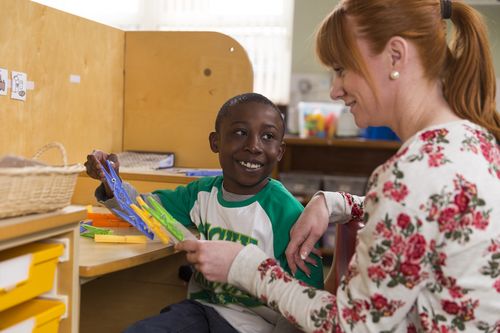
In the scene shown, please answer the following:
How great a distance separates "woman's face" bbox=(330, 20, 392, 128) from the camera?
0.98 m

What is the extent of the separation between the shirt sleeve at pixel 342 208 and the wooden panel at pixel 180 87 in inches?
34.6

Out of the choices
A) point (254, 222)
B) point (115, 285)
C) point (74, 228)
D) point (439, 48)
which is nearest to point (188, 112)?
point (115, 285)

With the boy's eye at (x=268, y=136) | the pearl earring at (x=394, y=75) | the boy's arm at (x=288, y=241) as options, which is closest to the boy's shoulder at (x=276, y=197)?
the boy's arm at (x=288, y=241)

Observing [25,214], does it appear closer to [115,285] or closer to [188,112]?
[115,285]

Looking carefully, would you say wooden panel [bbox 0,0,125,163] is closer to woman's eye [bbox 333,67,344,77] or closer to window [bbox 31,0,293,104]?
woman's eye [bbox 333,67,344,77]

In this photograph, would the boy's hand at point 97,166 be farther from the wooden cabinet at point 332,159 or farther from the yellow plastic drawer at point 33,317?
the wooden cabinet at point 332,159

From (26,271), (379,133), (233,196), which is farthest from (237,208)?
(379,133)

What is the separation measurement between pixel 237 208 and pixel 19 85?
79 centimetres

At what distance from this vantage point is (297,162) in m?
4.25

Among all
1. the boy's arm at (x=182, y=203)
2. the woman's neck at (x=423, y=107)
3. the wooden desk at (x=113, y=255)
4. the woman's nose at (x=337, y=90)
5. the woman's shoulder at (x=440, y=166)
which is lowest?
the wooden desk at (x=113, y=255)

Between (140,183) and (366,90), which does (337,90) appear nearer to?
(366,90)

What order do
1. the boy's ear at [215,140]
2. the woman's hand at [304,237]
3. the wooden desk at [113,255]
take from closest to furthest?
the wooden desk at [113,255] → the woman's hand at [304,237] → the boy's ear at [215,140]

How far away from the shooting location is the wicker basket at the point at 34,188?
87 cm

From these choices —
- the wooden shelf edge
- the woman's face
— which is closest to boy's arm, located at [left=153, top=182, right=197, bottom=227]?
the woman's face
